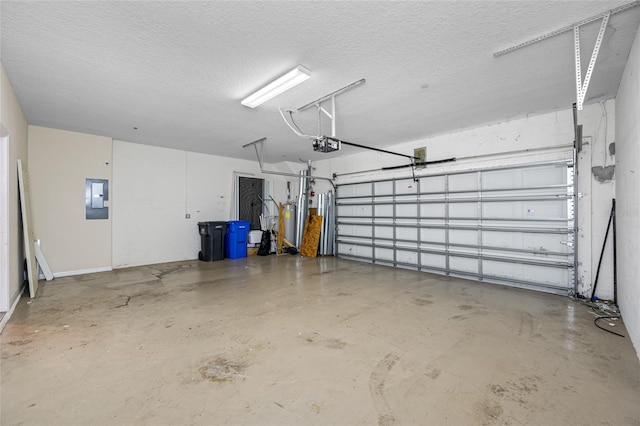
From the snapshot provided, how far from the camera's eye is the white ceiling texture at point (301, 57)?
83.4 inches

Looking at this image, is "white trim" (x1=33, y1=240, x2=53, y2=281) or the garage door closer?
the garage door

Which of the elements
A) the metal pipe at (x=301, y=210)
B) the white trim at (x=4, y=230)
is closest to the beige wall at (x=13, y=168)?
the white trim at (x=4, y=230)

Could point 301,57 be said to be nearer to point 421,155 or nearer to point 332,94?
point 332,94

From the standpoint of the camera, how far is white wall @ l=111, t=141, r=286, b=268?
5.90 m

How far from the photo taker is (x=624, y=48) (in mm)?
2588

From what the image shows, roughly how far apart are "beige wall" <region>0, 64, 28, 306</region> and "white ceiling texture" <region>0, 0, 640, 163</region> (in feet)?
0.61

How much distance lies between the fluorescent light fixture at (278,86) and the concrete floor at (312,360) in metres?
2.64

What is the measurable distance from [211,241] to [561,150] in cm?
697

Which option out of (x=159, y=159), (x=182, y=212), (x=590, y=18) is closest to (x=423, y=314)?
(x=590, y=18)

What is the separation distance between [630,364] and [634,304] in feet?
2.01

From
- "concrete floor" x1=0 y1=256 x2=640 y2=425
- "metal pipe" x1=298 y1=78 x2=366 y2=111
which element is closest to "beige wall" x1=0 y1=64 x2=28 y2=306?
"concrete floor" x1=0 y1=256 x2=640 y2=425

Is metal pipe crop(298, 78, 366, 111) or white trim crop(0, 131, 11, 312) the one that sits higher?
metal pipe crop(298, 78, 366, 111)

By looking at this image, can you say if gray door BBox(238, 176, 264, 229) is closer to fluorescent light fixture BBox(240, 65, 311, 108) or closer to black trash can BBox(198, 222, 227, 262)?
black trash can BBox(198, 222, 227, 262)

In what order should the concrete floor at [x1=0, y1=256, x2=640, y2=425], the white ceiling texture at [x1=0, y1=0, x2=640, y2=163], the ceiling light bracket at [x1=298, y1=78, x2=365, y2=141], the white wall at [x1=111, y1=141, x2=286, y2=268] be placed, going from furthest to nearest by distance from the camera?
the white wall at [x1=111, y1=141, x2=286, y2=268]
the ceiling light bracket at [x1=298, y1=78, x2=365, y2=141]
the white ceiling texture at [x1=0, y1=0, x2=640, y2=163]
the concrete floor at [x1=0, y1=256, x2=640, y2=425]
